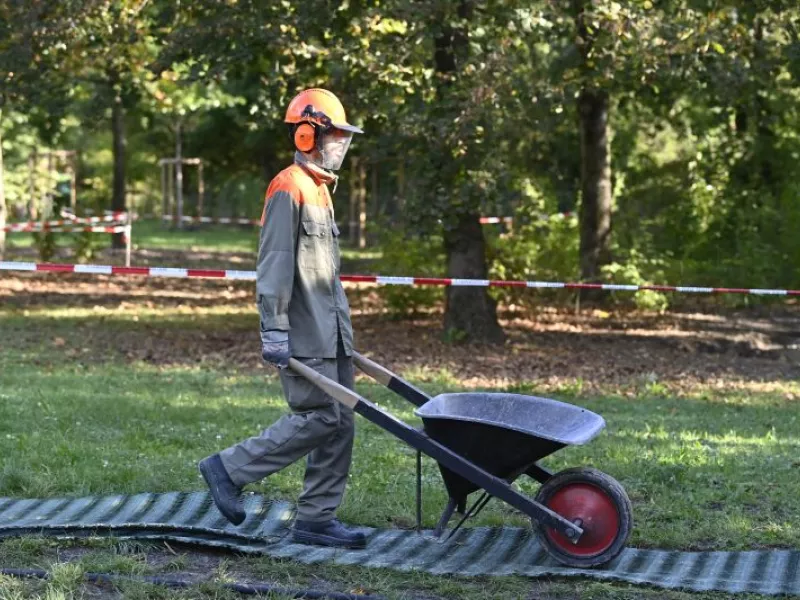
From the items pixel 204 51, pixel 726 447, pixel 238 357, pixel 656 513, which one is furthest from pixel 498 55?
pixel 656 513

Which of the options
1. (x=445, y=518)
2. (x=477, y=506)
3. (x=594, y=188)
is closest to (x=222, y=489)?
(x=445, y=518)

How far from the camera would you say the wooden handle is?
215 inches

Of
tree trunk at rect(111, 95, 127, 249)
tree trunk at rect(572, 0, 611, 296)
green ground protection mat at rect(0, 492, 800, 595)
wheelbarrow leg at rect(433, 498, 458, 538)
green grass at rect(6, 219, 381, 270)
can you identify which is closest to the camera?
green ground protection mat at rect(0, 492, 800, 595)

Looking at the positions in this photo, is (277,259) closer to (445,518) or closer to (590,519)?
(445,518)

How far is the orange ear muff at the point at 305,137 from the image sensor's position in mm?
5840

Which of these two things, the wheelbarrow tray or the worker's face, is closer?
the wheelbarrow tray

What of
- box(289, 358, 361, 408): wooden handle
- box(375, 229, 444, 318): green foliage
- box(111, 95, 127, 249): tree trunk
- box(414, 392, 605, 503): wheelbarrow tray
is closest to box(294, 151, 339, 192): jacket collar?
box(289, 358, 361, 408): wooden handle

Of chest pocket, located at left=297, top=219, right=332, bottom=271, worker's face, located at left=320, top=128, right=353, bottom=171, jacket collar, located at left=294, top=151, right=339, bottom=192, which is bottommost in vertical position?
chest pocket, located at left=297, top=219, right=332, bottom=271

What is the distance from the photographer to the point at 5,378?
1109 centimetres

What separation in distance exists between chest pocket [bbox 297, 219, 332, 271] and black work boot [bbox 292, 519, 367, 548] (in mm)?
1240

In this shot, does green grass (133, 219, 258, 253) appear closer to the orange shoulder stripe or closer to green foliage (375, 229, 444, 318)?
green foliage (375, 229, 444, 318)

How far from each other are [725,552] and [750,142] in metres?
14.9

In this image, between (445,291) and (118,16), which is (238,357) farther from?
(118,16)

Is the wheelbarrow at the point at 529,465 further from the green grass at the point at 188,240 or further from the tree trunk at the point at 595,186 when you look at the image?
the green grass at the point at 188,240
